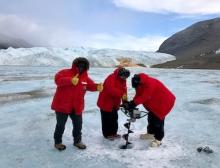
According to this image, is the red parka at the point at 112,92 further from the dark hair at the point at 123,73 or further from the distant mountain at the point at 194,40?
the distant mountain at the point at 194,40

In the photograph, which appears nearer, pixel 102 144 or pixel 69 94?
pixel 69 94

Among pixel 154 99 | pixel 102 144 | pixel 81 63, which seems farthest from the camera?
pixel 102 144

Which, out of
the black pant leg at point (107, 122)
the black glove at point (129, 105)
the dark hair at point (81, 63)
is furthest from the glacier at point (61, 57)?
the dark hair at point (81, 63)

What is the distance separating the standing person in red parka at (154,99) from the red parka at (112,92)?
0.35 meters

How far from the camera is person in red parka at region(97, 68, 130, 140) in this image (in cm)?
637

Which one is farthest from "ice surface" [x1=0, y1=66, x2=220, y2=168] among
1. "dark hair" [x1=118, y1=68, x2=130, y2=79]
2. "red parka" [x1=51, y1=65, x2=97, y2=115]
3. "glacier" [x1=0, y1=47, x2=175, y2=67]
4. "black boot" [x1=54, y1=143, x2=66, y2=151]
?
"glacier" [x1=0, y1=47, x2=175, y2=67]

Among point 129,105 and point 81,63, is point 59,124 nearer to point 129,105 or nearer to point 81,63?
point 81,63

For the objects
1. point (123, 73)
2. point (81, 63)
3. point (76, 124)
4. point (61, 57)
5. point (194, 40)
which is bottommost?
point (61, 57)

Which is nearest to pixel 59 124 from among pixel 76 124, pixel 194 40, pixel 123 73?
pixel 76 124

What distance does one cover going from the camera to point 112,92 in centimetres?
639

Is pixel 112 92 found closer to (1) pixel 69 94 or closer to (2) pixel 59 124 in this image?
(1) pixel 69 94

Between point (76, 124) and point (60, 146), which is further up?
point (76, 124)

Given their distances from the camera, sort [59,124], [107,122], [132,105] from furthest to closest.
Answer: [107,122]
[132,105]
[59,124]

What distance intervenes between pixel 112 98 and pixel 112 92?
0.25 meters
